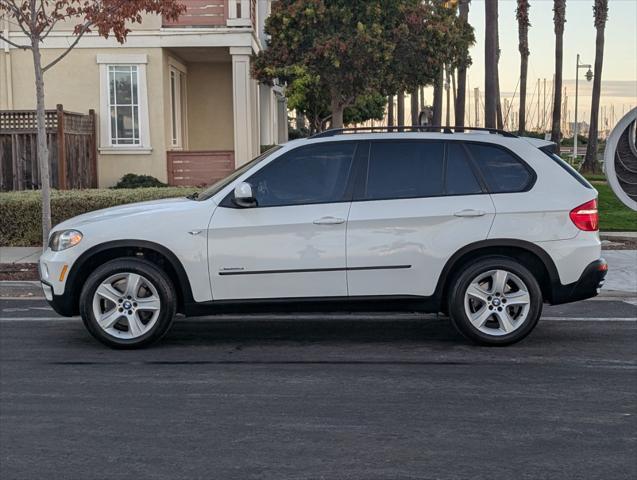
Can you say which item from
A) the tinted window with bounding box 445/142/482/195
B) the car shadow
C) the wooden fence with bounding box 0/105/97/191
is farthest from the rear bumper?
the wooden fence with bounding box 0/105/97/191

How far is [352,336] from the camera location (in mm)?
8680

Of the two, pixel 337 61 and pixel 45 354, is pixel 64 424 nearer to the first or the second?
pixel 45 354

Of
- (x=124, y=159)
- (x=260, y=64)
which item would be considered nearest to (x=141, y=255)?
(x=124, y=159)

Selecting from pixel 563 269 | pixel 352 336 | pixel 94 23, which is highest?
pixel 94 23

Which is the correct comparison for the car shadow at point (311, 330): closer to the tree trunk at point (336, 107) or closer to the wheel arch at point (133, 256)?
the wheel arch at point (133, 256)

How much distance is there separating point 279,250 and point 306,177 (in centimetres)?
71

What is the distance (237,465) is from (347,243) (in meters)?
3.14

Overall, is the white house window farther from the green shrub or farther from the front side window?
the green shrub

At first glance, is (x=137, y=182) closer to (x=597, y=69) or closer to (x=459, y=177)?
(x=459, y=177)

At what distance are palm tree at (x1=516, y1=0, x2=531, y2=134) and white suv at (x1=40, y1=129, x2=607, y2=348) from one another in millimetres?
45766

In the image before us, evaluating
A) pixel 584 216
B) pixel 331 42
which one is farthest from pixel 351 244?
pixel 331 42

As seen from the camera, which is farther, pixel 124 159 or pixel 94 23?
pixel 124 159

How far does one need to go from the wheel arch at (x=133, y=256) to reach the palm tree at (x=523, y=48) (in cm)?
4665

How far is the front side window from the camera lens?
21.3m
